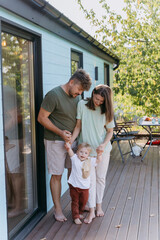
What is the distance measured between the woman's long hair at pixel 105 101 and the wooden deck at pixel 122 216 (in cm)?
116

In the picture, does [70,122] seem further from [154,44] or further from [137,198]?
[154,44]

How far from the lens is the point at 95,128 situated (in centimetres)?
355

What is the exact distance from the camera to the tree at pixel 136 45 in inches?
439

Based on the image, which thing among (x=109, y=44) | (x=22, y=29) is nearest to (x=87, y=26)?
(x=109, y=44)

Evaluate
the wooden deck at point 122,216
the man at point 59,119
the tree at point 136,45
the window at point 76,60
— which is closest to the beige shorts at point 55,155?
the man at point 59,119

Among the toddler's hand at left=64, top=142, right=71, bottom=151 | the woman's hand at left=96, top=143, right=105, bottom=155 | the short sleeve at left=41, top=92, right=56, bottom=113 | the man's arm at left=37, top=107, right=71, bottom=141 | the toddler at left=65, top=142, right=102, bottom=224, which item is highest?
the short sleeve at left=41, top=92, right=56, bottom=113

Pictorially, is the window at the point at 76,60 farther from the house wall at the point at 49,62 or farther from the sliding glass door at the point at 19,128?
the sliding glass door at the point at 19,128

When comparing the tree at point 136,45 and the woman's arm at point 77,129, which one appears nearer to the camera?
the woman's arm at point 77,129

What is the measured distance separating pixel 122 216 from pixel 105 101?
1390 mm

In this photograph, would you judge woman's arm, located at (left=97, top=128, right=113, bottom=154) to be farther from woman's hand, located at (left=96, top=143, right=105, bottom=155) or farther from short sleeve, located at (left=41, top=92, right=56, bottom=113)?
short sleeve, located at (left=41, top=92, right=56, bottom=113)

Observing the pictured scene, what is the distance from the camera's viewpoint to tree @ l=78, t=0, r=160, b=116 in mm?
11156

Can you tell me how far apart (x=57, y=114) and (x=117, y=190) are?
1.87 metres

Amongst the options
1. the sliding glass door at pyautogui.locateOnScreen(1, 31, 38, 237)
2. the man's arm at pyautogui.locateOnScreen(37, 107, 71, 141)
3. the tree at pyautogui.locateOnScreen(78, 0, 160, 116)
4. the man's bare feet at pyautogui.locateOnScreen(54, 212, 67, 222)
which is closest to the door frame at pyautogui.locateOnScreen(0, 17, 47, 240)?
the sliding glass door at pyautogui.locateOnScreen(1, 31, 38, 237)

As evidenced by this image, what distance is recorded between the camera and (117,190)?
4758 millimetres
